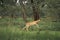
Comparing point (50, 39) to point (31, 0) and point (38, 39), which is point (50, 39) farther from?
point (31, 0)

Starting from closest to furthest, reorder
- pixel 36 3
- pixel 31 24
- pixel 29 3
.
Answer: pixel 36 3, pixel 29 3, pixel 31 24

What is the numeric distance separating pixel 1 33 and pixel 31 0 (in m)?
2.47

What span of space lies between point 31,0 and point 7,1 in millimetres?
1186

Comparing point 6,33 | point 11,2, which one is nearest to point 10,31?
point 6,33

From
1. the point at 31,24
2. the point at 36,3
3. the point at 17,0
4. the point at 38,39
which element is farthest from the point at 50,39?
the point at 31,24

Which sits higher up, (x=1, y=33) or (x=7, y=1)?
(x=7, y=1)

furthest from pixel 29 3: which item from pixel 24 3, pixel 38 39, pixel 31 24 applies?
pixel 31 24

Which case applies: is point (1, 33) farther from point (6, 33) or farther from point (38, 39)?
point (38, 39)

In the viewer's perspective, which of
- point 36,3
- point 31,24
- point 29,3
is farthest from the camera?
point 31,24

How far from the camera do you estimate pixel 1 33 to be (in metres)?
11.9

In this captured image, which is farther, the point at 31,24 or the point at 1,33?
the point at 31,24

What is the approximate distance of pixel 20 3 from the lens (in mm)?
11289

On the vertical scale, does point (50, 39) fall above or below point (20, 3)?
below

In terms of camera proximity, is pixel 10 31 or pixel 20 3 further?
pixel 10 31
